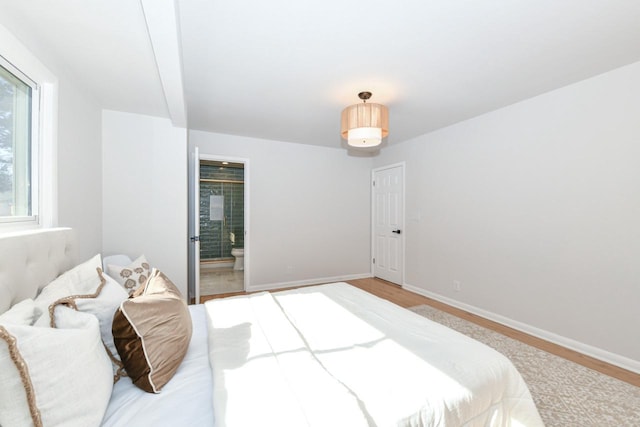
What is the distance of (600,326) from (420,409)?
2439 millimetres

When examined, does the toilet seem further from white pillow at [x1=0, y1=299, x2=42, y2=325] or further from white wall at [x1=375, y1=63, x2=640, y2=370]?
white pillow at [x1=0, y1=299, x2=42, y2=325]

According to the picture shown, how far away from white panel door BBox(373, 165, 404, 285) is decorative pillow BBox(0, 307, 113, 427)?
407 cm

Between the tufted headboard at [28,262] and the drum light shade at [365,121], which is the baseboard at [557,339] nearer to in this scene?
the drum light shade at [365,121]

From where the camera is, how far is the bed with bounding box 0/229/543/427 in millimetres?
926

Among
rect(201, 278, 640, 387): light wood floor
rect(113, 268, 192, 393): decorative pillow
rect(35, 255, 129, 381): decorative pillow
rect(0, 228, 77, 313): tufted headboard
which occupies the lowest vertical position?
rect(201, 278, 640, 387): light wood floor

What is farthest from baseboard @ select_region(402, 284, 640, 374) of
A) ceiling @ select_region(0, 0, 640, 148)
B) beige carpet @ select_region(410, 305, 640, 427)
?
ceiling @ select_region(0, 0, 640, 148)

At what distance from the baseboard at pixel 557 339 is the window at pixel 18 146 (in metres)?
4.18

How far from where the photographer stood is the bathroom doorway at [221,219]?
5.70 metres

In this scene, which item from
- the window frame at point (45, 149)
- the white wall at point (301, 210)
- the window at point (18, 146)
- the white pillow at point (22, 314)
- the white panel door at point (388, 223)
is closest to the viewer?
the white pillow at point (22, 314)

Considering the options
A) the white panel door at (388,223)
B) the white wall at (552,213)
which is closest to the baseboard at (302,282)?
the white panel door at (388,223)

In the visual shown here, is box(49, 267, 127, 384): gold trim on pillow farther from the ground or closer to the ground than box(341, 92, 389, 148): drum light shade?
closer to the ground

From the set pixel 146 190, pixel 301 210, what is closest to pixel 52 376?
pixel 146 190

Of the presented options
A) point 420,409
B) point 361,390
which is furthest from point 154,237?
point 420,409

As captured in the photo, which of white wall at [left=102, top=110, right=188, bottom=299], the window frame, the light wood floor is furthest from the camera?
white wall at [left=102, top=110, right=188, bottom=299]
